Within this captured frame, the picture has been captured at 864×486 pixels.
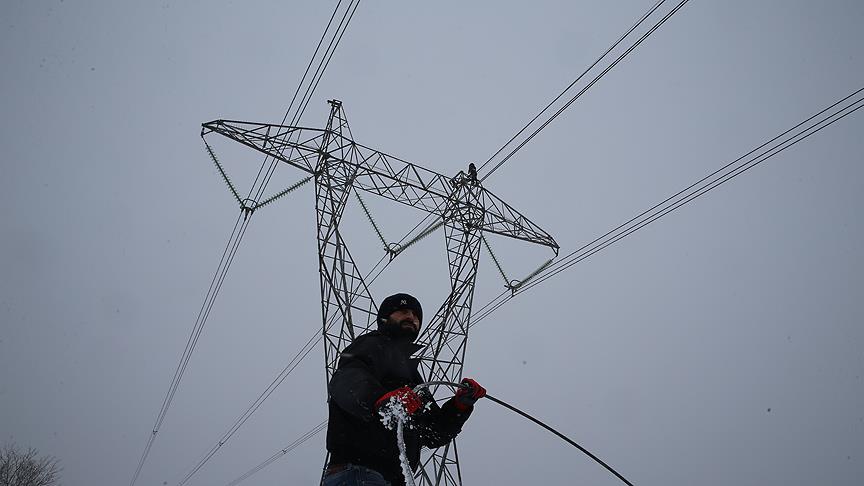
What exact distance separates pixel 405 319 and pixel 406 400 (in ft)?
3.65

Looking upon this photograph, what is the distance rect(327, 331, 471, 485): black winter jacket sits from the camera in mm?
2500

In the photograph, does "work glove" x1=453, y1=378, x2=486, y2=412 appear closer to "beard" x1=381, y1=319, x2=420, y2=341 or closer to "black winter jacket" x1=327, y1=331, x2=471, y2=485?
"black winter jacket" x1=327, y1=331, x2=471, y2=485

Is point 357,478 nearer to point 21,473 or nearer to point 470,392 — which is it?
point 470,392

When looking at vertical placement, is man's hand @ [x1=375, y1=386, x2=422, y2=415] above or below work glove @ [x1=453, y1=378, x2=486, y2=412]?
above

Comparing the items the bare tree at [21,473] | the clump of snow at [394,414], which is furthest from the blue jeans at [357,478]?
the bare tree at [21,473]

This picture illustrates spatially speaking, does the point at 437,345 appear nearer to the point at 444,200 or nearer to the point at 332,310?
the point at 332,310

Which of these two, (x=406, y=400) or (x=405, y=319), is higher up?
(x=405, y=319)

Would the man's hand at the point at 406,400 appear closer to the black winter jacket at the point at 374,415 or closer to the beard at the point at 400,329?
the black winter jacket at the point at 374,415

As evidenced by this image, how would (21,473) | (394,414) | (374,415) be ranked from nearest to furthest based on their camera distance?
(394,414) → (374,415) → (21,473)

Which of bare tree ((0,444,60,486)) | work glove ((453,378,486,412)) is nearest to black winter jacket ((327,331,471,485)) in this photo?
work glove ((453,378,486,412))

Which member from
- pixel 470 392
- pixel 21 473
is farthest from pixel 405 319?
pixel 21 473

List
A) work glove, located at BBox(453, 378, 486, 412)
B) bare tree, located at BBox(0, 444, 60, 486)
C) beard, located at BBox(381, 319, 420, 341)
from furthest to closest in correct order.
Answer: bare tree, located at BBox(0, 444, 60, 486) → beard, located at BBox(381, 319, 420, 341) → work glove, located at BBox(453, 378, 486, 412)

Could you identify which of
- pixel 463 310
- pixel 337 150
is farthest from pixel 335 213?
pixel 463 310

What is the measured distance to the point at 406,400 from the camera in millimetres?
2287
